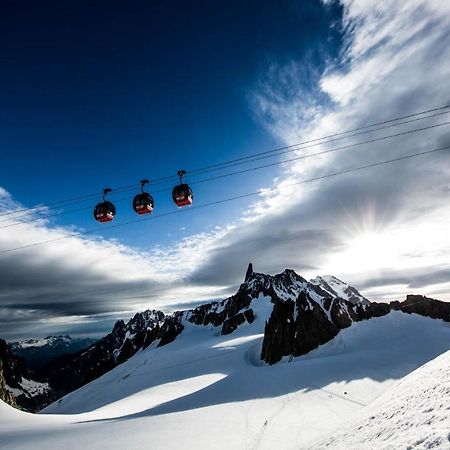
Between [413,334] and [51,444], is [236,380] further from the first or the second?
[413,334]

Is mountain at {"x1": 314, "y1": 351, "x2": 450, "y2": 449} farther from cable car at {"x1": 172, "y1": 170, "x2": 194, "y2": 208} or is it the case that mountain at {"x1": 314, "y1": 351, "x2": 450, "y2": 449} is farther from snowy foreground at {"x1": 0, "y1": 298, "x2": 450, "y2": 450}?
cable car at {"x1": 172, "y1": 170, "x2": 194, "y2": 208}

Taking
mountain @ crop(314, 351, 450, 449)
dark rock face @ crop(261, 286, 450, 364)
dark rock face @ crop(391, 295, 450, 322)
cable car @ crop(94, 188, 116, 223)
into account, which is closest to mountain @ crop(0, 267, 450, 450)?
mountain @ crop(314, 351, 450, 449)

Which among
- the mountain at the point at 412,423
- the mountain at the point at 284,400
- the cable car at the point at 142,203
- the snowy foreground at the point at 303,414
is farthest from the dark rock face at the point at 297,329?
the mountain at the point at 412,423

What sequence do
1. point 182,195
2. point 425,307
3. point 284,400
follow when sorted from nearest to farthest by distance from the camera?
point 182,195 < point 284,400 < point 425,307

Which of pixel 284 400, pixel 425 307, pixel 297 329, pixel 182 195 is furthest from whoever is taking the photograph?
pixel 425 307

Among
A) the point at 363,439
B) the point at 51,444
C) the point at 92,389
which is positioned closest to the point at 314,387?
the point at 51,444

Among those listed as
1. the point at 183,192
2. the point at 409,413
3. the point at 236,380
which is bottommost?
the point at 236,380

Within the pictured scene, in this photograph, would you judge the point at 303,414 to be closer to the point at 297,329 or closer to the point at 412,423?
the point at 412,423

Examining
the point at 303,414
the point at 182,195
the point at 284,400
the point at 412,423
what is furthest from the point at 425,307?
the point at 412,423

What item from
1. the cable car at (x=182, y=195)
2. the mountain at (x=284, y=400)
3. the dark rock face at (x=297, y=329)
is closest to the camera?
the mountain at (x=284, y=400)

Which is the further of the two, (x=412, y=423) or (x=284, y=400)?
(x=284, y=400)

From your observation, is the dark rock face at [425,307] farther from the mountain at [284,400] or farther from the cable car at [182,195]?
the cable car at [182,195]
